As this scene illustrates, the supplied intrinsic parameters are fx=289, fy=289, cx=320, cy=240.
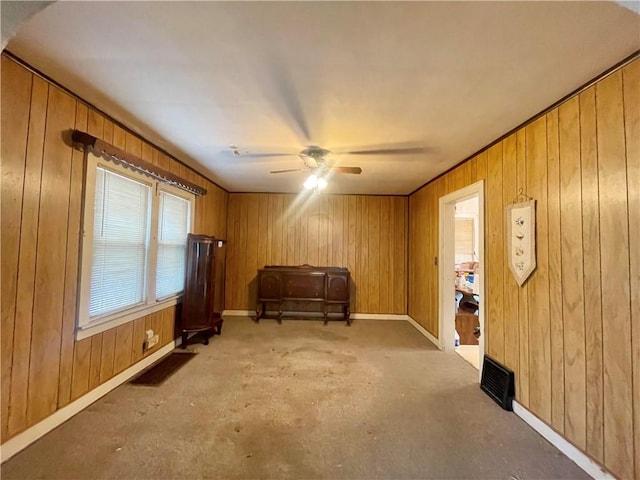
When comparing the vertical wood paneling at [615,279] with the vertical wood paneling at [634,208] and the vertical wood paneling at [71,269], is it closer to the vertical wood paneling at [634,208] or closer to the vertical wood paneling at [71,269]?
the vertical wood paneling at [634,208]

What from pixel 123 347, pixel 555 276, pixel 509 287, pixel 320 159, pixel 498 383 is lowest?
pixel 498 383

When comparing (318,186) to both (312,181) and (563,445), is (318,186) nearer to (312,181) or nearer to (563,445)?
(312,181)

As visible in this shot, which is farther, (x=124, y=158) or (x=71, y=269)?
(x=124, y=158)

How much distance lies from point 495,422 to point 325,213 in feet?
12.8

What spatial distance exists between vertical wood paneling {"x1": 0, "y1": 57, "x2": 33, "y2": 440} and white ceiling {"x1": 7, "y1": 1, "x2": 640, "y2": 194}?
19cm

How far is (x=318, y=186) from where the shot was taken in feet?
10.8

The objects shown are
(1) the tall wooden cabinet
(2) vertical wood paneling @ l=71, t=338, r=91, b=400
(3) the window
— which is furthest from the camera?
(1) the tall wooden cabinet

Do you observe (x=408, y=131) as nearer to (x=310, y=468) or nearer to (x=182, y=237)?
(x=310, y=468)

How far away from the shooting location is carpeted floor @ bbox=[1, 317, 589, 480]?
163 cm

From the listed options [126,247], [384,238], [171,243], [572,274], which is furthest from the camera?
[384,238]

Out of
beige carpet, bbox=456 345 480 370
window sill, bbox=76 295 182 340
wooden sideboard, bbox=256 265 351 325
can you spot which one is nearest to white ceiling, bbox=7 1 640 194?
window sill, bbox=76 295 182 340

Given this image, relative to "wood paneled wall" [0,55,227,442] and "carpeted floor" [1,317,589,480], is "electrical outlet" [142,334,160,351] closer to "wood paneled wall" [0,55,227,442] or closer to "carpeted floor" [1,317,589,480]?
"carpeted floor" [1,317,589,480]

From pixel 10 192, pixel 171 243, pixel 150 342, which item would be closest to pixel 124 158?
pixel 10 192

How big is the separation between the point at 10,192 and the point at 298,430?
7.48 feet
